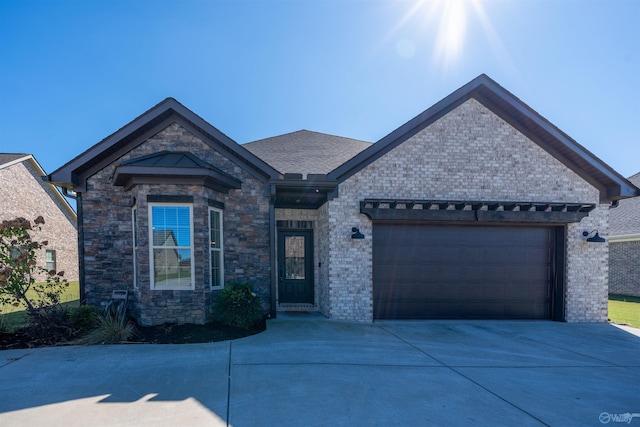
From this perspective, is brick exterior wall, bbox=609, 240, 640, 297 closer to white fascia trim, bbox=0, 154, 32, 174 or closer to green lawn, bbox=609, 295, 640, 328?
green lawn, bbox=609, 295, 640, 328

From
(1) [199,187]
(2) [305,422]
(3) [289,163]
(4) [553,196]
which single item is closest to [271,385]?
(2) [305,422]

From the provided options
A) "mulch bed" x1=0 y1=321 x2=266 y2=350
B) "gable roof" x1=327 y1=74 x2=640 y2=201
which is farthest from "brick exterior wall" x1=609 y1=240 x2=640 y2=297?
"mulch bed" x1=0 y1=321 x2=266 y2=350

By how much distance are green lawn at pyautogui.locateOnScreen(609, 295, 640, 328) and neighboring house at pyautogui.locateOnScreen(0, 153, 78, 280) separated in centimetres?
2388

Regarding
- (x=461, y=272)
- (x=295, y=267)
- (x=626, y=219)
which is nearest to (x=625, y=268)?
(x=626, y=219)

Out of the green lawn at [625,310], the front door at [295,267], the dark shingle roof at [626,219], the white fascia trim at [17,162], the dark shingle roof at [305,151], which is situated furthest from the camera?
the white fascia trim at [17,162]

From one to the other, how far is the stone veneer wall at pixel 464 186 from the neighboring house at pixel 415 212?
28 millimetres

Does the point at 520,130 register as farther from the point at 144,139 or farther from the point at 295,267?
the point at 144,139

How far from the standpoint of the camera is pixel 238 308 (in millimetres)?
7215

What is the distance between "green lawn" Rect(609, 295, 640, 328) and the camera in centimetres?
918

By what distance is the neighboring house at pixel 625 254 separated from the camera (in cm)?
1486

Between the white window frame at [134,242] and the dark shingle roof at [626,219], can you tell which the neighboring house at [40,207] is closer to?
the white window frame at [134,242]

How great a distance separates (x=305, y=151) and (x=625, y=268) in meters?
15.9

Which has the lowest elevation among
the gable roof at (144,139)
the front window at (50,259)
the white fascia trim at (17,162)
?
the front window at (50,259)

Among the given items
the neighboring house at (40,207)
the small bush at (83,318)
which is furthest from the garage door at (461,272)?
the neighboring house at (40,207)
